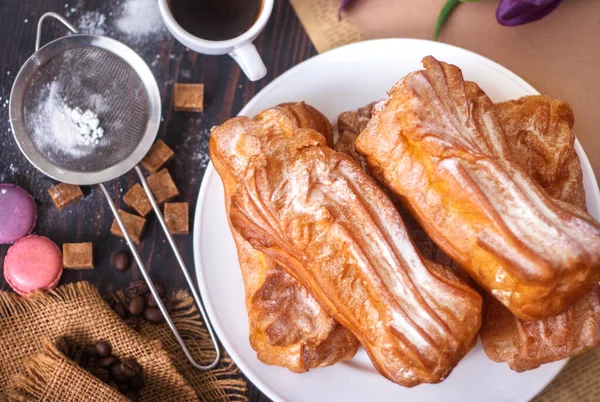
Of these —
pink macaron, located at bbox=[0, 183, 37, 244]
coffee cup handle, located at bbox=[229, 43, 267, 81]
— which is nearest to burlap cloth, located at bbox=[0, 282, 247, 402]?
pink macaron, located at bbox=[0, 183, 37, 244]

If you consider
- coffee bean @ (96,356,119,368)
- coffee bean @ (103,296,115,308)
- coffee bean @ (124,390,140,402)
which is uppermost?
coffee bean @ (103,296,115,308)

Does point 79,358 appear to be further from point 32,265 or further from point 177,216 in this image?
point 177,216

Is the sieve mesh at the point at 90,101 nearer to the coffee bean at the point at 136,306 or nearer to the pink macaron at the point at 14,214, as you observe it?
the pink macaron at the point at 14,214

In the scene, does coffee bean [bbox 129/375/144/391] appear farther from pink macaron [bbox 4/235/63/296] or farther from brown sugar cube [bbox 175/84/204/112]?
brown sugar cube [bbox 175/84/204/112]

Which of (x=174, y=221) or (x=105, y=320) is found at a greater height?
(x=174, y=221)

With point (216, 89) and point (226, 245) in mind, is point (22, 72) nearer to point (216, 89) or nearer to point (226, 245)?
point (216, 89)

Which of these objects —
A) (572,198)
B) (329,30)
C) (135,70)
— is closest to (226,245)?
(135,70)
